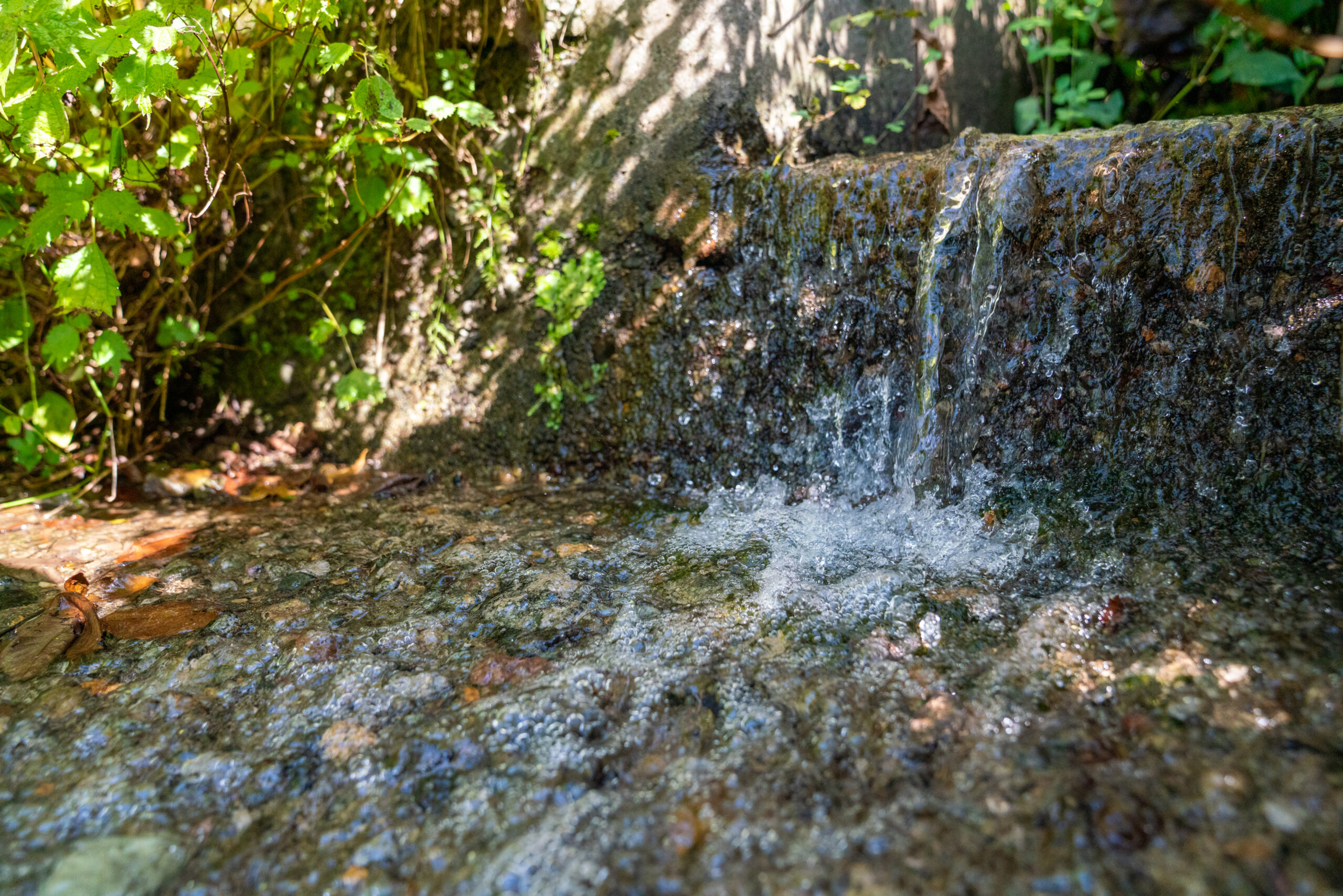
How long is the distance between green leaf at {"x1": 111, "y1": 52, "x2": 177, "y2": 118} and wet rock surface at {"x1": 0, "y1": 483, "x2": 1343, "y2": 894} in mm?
1233

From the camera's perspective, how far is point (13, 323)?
257 cm

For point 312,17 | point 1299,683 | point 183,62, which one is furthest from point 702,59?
point 1299,683

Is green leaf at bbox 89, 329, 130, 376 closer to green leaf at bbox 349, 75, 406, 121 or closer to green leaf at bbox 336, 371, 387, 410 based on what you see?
green leaf at bbox 336, 371, 387, 410

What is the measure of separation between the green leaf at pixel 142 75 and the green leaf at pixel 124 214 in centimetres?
35

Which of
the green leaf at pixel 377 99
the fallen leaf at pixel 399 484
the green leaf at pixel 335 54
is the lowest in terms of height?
the fallen leaf at pixel 399 484

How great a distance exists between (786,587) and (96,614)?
64.2 inches

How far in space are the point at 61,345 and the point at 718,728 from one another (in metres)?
2.42

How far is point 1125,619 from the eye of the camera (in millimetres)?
1524

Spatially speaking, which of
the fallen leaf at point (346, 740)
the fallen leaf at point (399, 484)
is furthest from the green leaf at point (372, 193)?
the fallen leaf at point (346, 740)

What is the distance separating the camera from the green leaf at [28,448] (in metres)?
2.77

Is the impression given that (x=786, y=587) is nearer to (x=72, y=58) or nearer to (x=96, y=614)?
(x=96, y=614)

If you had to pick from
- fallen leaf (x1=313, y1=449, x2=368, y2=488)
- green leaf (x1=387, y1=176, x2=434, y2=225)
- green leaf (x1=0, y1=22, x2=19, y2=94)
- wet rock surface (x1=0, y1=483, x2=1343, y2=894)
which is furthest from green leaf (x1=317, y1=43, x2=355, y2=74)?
fallen leaf (x1=313, y1=449, x2=368, y2=488)

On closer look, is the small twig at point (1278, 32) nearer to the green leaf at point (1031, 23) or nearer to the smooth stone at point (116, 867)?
the smooth stone at point (116, 867)

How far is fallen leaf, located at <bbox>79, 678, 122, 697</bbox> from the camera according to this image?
4.83ft
